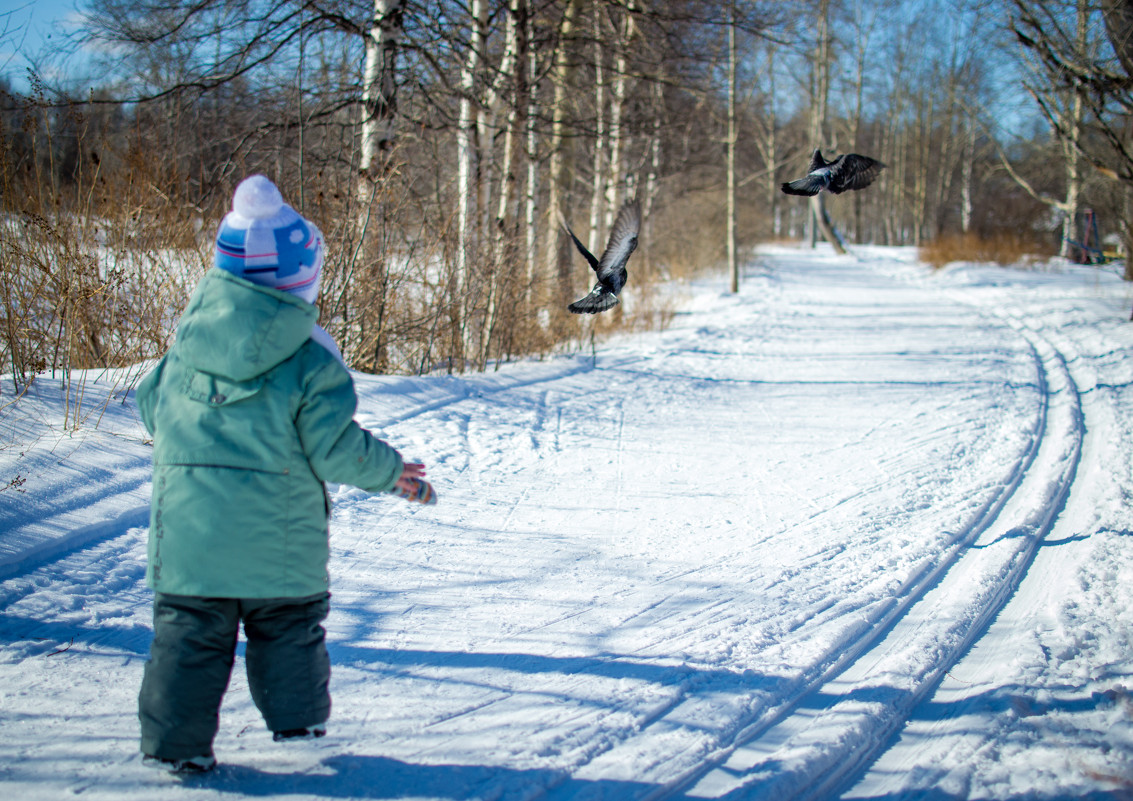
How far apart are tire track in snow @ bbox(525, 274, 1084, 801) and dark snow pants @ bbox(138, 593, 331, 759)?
68 cm

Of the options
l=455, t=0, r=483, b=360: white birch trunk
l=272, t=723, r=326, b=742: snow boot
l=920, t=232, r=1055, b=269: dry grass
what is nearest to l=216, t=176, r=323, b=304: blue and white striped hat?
l=272, t=723, r=326, b=742: snow boot

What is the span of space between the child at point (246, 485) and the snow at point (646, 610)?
239 mm

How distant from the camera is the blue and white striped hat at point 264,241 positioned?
5.54ft

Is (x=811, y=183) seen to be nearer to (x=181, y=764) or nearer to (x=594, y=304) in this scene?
(x=594, y=304)

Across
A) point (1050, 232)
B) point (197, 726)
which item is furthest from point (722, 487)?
point (1050, 232)

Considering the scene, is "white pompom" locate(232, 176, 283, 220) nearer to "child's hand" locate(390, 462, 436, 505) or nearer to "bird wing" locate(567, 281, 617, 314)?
"child's hand" locate(390, 462, 436, 505)

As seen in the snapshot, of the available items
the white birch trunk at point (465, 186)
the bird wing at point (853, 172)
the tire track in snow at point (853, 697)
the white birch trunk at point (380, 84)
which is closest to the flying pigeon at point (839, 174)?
the bird wing at point (853, 172)

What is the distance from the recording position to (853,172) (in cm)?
402

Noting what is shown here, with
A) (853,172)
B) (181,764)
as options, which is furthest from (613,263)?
(181,764)

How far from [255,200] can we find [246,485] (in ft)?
2.23

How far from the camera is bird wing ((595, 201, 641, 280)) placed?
3779 mm

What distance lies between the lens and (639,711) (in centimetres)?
210

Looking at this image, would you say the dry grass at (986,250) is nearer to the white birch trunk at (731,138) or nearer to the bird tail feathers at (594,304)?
the white birch trunk at (731,138)

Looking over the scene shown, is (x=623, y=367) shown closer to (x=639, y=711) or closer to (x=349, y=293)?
(x=349, y=293)
